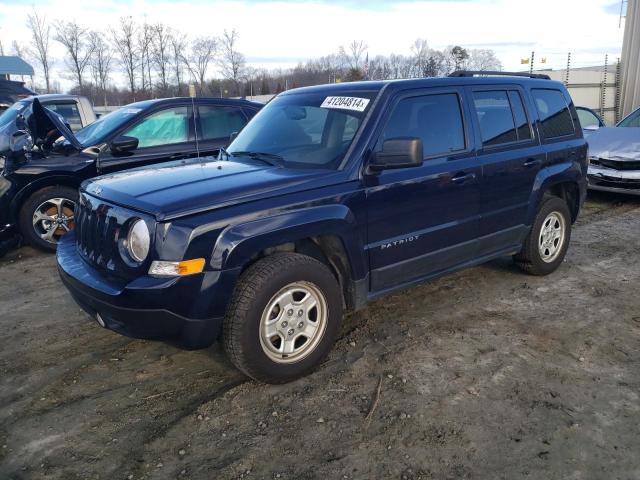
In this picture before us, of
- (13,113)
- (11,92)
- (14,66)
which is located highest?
(14,66)

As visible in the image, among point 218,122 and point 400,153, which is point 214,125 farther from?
point 400,153

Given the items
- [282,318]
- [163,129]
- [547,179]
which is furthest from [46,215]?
[547,179]

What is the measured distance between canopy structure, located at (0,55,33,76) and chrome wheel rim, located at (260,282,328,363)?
44.8 metres

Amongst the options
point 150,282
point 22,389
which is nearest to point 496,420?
point 150,282

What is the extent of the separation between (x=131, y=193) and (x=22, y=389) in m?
1.46

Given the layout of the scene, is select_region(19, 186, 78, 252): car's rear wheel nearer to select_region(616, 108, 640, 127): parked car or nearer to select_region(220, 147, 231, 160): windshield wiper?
select_region(220, 147, 231, 160): windshield wiper

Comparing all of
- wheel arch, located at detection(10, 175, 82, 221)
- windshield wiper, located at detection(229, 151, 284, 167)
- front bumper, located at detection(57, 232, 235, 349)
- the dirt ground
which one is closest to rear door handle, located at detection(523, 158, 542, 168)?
the dirt ground

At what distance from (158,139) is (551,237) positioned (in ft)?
15.5

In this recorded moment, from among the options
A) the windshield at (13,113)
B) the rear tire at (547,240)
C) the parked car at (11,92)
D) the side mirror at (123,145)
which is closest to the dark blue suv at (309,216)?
the rear tire at (547,240)

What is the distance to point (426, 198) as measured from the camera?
3.88m

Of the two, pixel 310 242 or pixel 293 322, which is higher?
pixel 310 242

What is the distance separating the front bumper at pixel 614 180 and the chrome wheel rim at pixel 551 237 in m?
3.95

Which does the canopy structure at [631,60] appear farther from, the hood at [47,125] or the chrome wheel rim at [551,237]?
the hood at [47,125]

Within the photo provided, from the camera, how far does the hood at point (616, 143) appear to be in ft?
27.8
